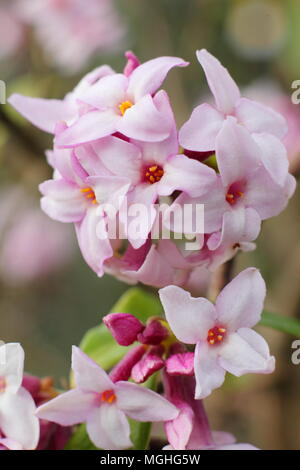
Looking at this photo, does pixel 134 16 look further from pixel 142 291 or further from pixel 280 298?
pixel 142 291

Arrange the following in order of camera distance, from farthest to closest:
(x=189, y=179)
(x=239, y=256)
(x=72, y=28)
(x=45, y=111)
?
(x=72, y=28) < (x=239, y=256) < (x=45, y=111) < (x=189, y=179)

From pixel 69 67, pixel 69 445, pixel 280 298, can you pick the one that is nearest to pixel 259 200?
pixel 69 445

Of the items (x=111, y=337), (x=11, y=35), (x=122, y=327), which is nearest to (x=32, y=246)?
(x=11, y=35)

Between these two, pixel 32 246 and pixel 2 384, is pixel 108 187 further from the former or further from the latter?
pixel 32 246

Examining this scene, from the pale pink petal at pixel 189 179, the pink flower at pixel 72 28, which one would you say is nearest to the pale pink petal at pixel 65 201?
the pale pink petal at pixel 189 179

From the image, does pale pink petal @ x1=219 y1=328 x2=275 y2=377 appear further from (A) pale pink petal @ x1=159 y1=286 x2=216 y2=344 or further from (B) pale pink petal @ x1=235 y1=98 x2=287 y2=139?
(B) pale pink petal @ x1=235 y1=98 x2=287 y2=139

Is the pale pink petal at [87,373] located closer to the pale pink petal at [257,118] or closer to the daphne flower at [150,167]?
the daphne flower at [150,167]
